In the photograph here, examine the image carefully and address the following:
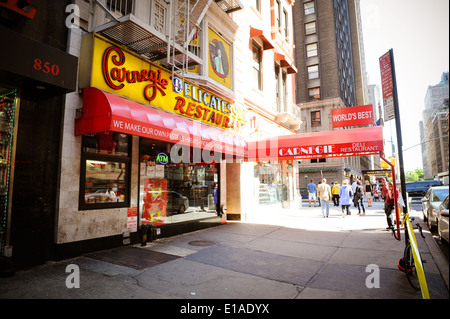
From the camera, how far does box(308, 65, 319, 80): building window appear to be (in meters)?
43.0

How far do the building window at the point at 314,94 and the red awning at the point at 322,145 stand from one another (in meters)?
34.8

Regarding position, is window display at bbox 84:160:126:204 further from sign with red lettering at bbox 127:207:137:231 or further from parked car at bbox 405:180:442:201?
parked car at bbox 405:180:442:201

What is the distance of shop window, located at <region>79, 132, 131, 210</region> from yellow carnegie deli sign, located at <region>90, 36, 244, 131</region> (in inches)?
49.6

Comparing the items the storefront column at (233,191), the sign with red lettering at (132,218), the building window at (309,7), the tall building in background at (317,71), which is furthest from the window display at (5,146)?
the building window at (309,7)

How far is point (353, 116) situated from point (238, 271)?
11.7 meters

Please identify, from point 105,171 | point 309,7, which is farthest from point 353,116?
point 309,7

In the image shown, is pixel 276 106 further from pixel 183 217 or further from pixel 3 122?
pixel 3 122

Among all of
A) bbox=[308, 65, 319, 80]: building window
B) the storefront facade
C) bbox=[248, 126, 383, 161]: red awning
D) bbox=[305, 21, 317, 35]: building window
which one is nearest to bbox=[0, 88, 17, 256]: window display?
the storefront facade

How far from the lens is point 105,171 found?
6.78 metres

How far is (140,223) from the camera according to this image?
7547 millimetres

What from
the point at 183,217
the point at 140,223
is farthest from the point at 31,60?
the point at 183,217

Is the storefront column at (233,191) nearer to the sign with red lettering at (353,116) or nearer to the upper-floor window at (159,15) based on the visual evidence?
the sign with red lettering at (353,116)

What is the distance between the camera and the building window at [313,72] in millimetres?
43031

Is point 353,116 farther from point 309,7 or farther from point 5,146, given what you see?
point 309,7
